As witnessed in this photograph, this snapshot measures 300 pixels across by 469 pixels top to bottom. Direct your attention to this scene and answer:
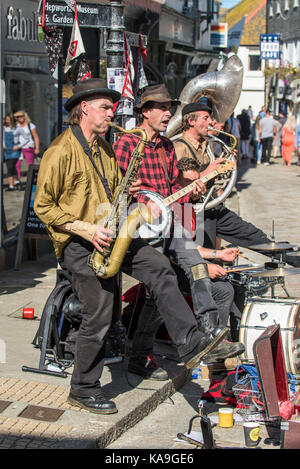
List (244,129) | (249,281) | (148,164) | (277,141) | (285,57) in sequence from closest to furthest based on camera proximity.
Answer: (148,164)
(249,281)
(244,129)
(277,141)
(285,57)

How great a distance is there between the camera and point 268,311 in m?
5.71

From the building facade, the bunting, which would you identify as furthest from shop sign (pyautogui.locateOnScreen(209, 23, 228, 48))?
the bunting

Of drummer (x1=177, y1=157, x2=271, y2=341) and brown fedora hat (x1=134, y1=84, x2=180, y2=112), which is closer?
brown fedora hat (x1=134, y1=84, x2=180, y2=112)

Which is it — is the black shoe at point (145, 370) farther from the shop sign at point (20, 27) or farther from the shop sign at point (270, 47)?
the shop sign at point (270, 47)

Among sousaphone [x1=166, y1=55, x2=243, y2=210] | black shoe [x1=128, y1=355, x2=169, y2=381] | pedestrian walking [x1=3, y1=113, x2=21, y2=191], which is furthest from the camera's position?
sousaphone [x1=166, y1=55, x2=243, y2=210]

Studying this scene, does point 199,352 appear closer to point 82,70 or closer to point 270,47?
point 82,70

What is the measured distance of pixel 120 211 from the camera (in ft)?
16.3

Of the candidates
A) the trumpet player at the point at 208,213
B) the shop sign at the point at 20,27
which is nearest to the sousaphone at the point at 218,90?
the shop sign at the point at 20,27

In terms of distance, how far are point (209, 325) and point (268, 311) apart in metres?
0.72

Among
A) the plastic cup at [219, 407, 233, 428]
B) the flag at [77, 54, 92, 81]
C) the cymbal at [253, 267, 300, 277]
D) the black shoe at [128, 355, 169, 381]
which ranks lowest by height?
the plastic cup at [219, 407, 233, 428]

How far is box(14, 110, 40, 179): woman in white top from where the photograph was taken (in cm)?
1027

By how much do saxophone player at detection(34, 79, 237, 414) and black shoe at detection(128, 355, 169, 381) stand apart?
2.22ft

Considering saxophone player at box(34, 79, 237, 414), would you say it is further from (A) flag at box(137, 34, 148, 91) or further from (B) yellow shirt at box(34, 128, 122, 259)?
(A) flag at box(137, 34, 148, 91)

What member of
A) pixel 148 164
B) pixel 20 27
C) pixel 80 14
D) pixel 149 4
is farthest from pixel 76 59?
pixel 149 4
